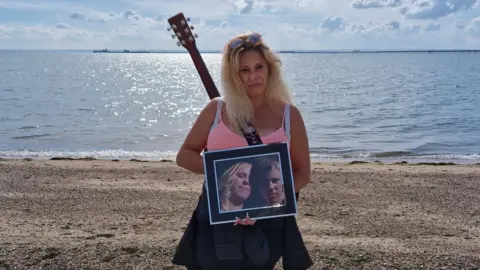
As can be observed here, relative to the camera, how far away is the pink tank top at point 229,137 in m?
2.83

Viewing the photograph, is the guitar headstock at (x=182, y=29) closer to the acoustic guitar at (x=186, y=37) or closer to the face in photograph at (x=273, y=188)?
the acoustic guitar at (x=186, y=37)

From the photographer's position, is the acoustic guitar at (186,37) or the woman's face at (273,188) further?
the acoustic guitar at (186,37)

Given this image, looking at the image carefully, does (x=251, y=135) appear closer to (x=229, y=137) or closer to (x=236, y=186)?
(x=229, y=137)

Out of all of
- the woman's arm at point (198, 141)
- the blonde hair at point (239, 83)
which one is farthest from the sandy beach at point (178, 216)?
the blonde hair at point (239, 83)

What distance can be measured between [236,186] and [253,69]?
0.55m

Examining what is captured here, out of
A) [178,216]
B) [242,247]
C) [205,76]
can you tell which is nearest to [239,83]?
[242,247]

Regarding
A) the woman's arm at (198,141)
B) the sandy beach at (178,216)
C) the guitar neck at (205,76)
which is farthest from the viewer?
the sandy beach at (178,216)

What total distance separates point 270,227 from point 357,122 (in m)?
24.2

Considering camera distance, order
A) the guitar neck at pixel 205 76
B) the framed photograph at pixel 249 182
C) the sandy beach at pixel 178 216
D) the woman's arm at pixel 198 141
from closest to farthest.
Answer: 1. the framed photograph at pixel 249 182
2. the woman's arm at pixel 198 141
3. the guitar neck at pixel 205 76
4. the sandy beach at pixel 178 216

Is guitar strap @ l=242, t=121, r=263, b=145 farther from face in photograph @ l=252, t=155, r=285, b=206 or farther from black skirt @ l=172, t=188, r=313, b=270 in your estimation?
black skirt @ l=172, t=188, r=313, b=270

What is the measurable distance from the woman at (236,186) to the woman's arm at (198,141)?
0.16 metres

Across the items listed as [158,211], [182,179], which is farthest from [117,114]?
[158,211]

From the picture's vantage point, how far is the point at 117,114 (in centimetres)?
3180

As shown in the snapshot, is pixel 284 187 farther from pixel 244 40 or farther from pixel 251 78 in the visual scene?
pixel 244 40
